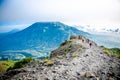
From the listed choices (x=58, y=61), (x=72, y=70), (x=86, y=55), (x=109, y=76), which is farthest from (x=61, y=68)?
(x=86, y=55)

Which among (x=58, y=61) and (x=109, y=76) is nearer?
(x=109, y=76)

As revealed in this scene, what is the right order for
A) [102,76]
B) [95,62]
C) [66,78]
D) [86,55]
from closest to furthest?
[66,78]
[102,76]
[95,62]
[86,55]

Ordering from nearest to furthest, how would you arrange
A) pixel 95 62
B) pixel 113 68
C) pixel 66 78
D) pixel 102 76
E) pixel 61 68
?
1. pixel 66 78
2. pixel 102 76
3. pixel 61 68
4. pixel 113 68
5. pixel 95 62

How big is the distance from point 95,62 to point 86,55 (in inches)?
225

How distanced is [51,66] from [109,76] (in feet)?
27.9

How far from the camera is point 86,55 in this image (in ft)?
143

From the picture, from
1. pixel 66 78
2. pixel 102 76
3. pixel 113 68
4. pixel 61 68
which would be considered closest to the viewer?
pixel 66 78

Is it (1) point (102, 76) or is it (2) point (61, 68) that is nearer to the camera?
(1) point (102, 76)

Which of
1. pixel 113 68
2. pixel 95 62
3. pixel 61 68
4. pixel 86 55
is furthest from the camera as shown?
pixel 86 55

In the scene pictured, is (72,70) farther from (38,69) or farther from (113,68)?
(113,68)

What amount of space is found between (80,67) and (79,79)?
545 centimetres

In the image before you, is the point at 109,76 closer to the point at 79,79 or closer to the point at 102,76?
the point at 102,76

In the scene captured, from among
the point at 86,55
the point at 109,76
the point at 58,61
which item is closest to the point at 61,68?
the point at 58,61

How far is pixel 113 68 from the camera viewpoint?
34.9 metres
